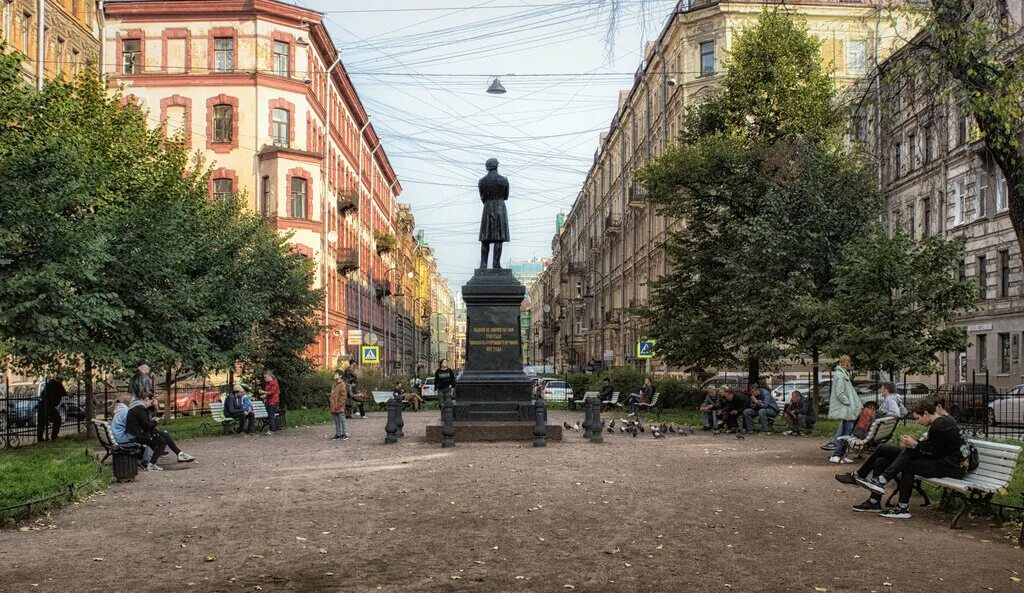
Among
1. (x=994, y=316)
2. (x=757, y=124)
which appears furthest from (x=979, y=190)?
(x=757, y=124)

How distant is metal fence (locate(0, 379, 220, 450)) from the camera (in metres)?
Answer: 22.2

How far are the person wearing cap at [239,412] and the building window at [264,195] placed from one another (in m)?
23.3

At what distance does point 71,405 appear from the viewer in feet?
106

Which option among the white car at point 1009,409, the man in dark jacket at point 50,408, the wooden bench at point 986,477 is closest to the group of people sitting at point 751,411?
the white car at point 1009,409

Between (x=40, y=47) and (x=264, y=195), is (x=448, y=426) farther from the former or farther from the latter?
(x=264, y=195)

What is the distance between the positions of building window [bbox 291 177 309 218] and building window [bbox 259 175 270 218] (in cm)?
116

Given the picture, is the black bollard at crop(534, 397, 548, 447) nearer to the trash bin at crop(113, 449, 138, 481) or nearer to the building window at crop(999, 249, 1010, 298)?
the trash bin at crop(113, 449, 138, 481)

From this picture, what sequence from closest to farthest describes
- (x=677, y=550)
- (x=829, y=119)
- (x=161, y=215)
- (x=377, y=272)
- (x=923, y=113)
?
(x=677, y=550) → (x=923, y=113) → (x=829, y=119) → (x=161, y=215) → (x=377, y=272)

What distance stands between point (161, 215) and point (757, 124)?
795 inches

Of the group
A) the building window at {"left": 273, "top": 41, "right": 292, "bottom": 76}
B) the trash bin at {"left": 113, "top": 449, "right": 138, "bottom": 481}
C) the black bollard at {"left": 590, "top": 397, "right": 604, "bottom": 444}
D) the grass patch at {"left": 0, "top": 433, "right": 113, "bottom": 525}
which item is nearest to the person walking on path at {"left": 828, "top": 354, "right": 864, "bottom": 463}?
the black bollard at {"left": 590, "top": 397, "right": 604, "bottom": 444}

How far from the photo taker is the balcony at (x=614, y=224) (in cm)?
7025

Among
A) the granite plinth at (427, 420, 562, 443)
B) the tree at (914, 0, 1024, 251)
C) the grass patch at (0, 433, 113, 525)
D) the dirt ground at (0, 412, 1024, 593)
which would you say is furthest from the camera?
the granite plinth at (427, 420, 562, 443)

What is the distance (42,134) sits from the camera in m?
19.3

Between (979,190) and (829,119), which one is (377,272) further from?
(829,119)
